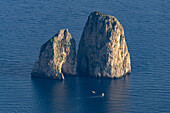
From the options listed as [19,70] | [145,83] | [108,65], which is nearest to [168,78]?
[145,83]

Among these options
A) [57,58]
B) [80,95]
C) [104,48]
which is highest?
[104,48]

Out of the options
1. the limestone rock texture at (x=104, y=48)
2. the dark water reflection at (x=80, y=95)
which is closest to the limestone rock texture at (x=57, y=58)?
the dark water reflection at (x=80, y=95)

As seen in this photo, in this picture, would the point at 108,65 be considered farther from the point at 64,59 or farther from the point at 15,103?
the point at 15,103

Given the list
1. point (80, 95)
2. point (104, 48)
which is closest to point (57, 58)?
point (104, 48)

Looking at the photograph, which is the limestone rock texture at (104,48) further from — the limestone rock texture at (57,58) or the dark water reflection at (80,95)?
the limestone rock texture at (57,58)

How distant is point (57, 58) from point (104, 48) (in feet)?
51.4

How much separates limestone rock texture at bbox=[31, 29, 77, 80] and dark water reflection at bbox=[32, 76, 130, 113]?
242 centimetres

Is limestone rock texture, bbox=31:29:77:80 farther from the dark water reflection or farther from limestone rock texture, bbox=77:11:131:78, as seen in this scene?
limestone rock texture, bbox=77:11:131:78

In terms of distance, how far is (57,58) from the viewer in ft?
573

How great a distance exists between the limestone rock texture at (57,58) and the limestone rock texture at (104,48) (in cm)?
568

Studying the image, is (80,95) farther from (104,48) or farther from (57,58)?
(104,48)

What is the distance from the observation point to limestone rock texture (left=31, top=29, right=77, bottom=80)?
570 ft

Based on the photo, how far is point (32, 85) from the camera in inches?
6762

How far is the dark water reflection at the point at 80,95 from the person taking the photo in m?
155
